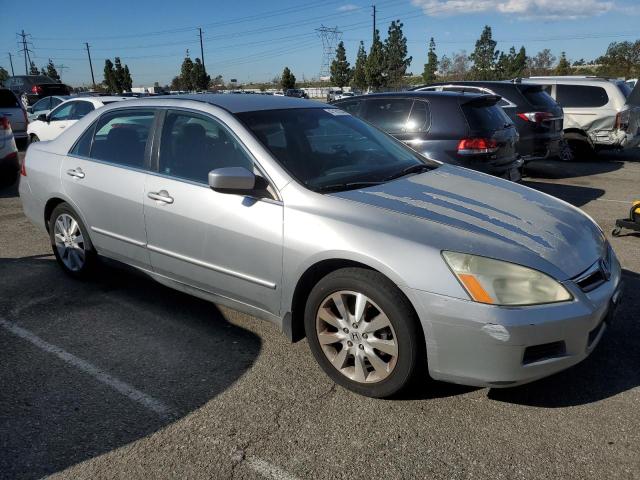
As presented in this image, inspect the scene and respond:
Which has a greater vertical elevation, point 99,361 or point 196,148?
point 196,148

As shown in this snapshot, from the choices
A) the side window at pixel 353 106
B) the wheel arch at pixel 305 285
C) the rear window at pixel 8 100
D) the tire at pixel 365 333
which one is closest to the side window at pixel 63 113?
the rear window at pixel 8 100

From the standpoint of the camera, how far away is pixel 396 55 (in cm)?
6538

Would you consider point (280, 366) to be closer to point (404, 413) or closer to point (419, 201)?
point (404, 413)

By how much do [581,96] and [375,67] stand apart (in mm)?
46017

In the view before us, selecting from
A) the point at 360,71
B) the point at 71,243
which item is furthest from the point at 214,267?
the point at 360,71

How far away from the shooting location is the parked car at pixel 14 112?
43.8ft

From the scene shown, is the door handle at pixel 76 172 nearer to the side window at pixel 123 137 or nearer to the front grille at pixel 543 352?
the side window at pixel 123 137

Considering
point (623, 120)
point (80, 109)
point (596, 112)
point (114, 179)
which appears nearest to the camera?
point (114, 179)

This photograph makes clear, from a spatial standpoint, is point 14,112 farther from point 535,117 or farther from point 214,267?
point 214,267

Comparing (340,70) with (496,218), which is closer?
(496,218)

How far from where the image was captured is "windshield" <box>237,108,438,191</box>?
336cm

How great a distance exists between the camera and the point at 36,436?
262cm

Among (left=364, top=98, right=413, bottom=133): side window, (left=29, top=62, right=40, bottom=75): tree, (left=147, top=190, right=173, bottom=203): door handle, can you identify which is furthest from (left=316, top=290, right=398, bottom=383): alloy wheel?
(left=29, top=62, right=40, bottom=75): tree

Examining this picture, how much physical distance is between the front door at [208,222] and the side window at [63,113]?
9355 mm
